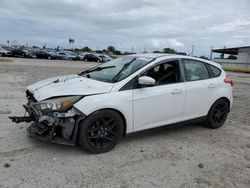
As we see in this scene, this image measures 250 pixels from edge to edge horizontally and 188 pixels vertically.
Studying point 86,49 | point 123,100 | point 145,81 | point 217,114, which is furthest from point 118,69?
point 86,49

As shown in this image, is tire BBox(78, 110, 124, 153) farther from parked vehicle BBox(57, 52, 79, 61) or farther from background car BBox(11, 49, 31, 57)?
parked vehicle BBox(57, 52, 79, 61)

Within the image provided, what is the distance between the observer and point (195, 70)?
16.6ft

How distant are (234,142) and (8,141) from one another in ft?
13.1

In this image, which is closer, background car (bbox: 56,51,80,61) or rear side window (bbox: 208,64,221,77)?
rear side window (bbox: 208,64,221,77)

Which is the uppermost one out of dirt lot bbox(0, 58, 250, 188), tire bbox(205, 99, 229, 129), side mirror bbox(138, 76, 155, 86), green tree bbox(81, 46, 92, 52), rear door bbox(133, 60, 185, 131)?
green tree bbox(81, 46, 92, 52)

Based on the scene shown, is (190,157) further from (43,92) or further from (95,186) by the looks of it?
(43,92)

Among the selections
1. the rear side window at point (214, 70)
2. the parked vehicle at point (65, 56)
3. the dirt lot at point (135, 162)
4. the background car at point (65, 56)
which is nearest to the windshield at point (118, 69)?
the dirt lot at point (135, 162)

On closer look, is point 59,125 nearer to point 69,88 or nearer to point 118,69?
point 69,88

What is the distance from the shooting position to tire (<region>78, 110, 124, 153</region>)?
3668 mm

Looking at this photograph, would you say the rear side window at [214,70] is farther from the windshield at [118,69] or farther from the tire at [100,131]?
the tire at [100,131]

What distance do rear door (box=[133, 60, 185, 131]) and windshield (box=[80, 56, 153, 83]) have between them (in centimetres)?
26

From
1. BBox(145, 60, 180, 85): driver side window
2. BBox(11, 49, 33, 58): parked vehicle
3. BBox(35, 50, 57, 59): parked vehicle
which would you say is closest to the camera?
BBox(145, 60, 180, 85): driver side window

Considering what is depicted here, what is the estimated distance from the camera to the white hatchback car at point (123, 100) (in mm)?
3629

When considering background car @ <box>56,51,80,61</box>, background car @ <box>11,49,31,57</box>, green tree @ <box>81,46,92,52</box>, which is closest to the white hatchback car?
background car @ <box>11,49,31,57</box>
